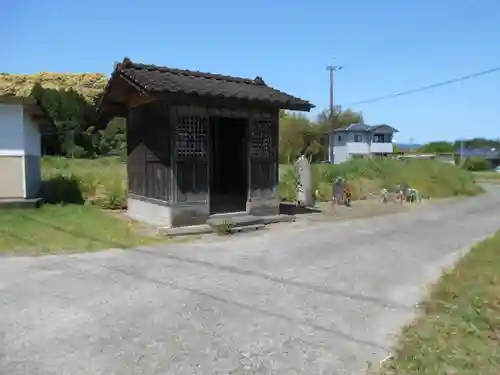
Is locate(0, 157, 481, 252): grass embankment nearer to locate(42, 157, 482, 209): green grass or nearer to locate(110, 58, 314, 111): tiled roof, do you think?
locate(42, 157, 482, 209): green grass

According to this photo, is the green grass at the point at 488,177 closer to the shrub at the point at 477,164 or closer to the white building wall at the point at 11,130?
the shrub at the point at 477,164

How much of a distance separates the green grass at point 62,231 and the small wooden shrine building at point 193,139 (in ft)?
3.60

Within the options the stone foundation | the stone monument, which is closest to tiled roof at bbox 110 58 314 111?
the stone foundation

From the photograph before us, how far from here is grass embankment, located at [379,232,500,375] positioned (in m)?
3.45

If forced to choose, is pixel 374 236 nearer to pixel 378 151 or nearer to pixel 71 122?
pixel 71 122

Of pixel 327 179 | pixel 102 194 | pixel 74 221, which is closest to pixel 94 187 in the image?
pixel 102 194

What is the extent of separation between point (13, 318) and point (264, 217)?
23.7ft

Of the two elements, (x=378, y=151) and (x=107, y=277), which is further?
(x=378, y=151)

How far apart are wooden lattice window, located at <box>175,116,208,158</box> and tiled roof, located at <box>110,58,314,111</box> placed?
0.75 meters

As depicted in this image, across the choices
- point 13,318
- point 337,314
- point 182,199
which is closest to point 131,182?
point 182,199

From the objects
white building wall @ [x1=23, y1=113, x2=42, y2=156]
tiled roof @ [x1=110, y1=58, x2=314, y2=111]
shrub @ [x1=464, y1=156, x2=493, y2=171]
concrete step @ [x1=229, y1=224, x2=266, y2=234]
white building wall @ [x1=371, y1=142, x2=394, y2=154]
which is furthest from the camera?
white building wall @ [x1=371, y1=142, x2=394, y2=154]

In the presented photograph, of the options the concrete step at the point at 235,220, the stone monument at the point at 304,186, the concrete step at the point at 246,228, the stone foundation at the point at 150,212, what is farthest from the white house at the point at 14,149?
the stone monument at the point at 304,186

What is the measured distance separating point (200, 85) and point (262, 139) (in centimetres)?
211

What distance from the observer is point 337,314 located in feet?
15.6
